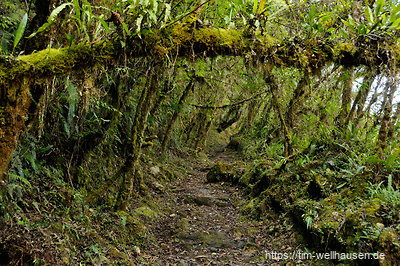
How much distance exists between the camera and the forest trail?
4.63m

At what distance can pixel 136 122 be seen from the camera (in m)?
5.31

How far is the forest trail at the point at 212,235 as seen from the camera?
4633 millimetres

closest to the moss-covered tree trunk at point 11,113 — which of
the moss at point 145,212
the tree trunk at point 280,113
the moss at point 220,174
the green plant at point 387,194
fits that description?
the moss at point 145,212

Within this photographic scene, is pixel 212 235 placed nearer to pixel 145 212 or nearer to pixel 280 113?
pixel 145 212

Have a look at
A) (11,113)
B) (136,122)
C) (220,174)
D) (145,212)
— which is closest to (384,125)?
(136,122)

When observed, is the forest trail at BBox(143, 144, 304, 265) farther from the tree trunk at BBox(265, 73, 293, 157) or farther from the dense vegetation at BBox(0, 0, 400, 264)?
the tree trunk at BBox(265, 73, 293, 157)

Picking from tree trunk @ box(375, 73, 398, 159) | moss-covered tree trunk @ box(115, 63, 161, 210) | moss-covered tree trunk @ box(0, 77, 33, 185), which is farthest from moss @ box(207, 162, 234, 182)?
moss-covered tree trunk @ box(0, 77, 33, 185)

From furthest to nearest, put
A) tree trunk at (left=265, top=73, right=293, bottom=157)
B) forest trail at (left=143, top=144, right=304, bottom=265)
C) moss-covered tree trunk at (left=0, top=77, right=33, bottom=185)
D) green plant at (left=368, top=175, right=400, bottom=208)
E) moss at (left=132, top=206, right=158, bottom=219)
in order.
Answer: tree trunk at (left=265, top=73, right=293, bottom=157), moss at (left=132, top=206, right=158, bottom=219), forest trail at (left=143, top=144, right=304, bottom=265), green plant at (left=368, top=175, right=400, bottom=208), moss-covered tree trunk at (left=0, top=77, right=33, bottom=185)

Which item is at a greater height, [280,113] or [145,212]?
[280,113]

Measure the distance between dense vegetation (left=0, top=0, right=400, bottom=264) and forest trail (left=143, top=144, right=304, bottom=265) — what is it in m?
0.36

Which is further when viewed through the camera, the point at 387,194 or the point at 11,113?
the point at 387,194

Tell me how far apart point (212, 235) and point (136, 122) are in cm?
286

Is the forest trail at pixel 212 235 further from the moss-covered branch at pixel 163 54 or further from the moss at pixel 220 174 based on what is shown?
the moss-covered branch at pixel 163 54

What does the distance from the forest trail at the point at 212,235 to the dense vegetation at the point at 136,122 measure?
36 centimetres
